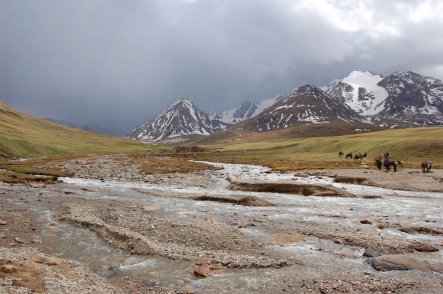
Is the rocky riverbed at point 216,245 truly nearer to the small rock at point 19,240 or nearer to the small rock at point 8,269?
the small rock at point 8,269

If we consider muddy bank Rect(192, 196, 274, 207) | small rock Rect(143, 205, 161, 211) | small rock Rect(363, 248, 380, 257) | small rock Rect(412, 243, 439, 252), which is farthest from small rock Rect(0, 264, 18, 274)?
muddy bank Rect(192, 196, 274, 207)

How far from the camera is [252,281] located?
18516mm

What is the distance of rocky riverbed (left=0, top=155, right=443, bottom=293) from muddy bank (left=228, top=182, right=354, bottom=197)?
197 inches

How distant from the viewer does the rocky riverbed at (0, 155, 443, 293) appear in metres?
17.8

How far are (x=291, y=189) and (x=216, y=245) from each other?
30.7 metres

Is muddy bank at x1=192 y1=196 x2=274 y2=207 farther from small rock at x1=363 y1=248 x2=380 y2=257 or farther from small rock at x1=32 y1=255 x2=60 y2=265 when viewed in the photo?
small rock at x1=32 y1=255 x2=60 y2=265

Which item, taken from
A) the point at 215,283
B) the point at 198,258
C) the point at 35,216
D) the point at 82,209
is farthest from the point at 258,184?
the point at 215,283

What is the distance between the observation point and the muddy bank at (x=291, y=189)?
164 ft

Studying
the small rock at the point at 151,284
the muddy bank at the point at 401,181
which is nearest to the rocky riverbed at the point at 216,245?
the small rock at the point at 151,284

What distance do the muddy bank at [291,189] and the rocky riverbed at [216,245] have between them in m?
5.01

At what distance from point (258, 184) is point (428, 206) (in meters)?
21.8

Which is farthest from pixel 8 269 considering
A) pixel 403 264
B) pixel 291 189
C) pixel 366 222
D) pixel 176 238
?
pixel 291 189

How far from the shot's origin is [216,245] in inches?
971

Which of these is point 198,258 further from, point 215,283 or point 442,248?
point 442,248
